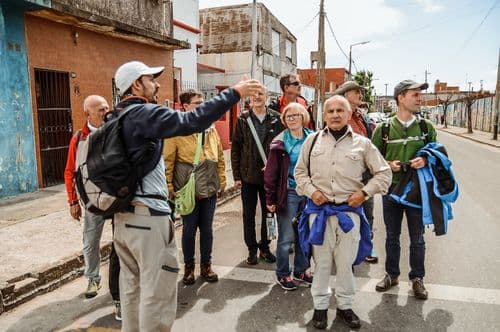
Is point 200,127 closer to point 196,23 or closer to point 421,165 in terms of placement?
point 421,165

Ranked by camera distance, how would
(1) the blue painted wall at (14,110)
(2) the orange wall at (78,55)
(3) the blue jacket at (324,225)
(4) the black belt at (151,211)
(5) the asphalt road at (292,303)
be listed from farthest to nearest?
1. (2) the orange wall at (78,55)
2. (1) the blue painted wall at (14,110)
3. (5) the asphalt road at (292,303)
4. (3) the blue jacket at (324,225)
5. (4) the black belt at (151,211)

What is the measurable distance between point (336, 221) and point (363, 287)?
1193mm

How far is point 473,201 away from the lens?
801cm

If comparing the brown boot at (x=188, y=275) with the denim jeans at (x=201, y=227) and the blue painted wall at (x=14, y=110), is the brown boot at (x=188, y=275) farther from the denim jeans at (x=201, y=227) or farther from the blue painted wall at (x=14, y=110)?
the blue painted wall at (x=14, y=110)

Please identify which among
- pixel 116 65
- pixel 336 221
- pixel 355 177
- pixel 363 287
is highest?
pixel 116 65

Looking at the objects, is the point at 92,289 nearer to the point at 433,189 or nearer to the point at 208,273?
the point at 208,273

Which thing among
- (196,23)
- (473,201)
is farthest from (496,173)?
(196,23)

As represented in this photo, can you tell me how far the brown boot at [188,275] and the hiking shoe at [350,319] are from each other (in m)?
1.61

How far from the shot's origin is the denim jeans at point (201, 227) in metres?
4.29

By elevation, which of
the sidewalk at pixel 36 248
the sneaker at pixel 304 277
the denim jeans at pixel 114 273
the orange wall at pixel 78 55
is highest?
the orange wall at pixel 78 55

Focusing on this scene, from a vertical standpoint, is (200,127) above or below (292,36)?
below

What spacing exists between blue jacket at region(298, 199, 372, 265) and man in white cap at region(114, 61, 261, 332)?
4.00ft

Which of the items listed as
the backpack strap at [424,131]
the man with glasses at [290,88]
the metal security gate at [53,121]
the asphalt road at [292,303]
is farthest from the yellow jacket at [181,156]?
the metal security gate at [53,121]

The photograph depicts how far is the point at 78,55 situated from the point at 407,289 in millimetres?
8709
